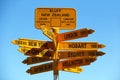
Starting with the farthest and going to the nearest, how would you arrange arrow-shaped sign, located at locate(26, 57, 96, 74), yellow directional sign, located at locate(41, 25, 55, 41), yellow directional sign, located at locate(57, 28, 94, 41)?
arrow-shaped sign, located at locate(26, 57, 96, 74) < yellow directional sign, located at locate(57, 28, 94, 41) < yellow directional sign, located at locate(41, 25, 55, 41)

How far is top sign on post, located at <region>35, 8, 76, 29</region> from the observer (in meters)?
9.10

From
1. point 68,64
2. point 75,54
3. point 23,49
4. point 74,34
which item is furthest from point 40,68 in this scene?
point 74,34

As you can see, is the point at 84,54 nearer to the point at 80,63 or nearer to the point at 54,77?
the point at 80,63

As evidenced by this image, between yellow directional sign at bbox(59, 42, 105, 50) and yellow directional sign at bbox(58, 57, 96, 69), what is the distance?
28 centimetres

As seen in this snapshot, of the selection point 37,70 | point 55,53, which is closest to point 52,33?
point 55,53

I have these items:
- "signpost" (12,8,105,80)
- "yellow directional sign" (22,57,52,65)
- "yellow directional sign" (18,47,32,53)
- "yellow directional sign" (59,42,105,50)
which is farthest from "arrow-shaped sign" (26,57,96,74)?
"yellow directional sign" (18,47,32,53)

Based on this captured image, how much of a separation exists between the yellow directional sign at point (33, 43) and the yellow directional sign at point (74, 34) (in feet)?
0.89

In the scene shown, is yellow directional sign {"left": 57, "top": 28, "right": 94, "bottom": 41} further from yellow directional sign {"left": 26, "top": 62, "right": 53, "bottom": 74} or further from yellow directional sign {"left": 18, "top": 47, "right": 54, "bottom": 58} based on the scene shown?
yellow directional sign {"left": 26, "top": 62, "right": 53, "bottom": 74}

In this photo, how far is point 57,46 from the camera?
886 centimetres

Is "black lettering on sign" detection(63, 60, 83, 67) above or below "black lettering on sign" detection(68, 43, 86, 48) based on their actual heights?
below

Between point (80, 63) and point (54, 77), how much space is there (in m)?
0.69

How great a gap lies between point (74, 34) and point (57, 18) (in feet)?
2.19

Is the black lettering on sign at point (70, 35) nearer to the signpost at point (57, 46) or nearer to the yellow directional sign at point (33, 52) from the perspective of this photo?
the signpost at point (57, 46)

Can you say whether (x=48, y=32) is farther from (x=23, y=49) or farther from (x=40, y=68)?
(x=40, y=68)
